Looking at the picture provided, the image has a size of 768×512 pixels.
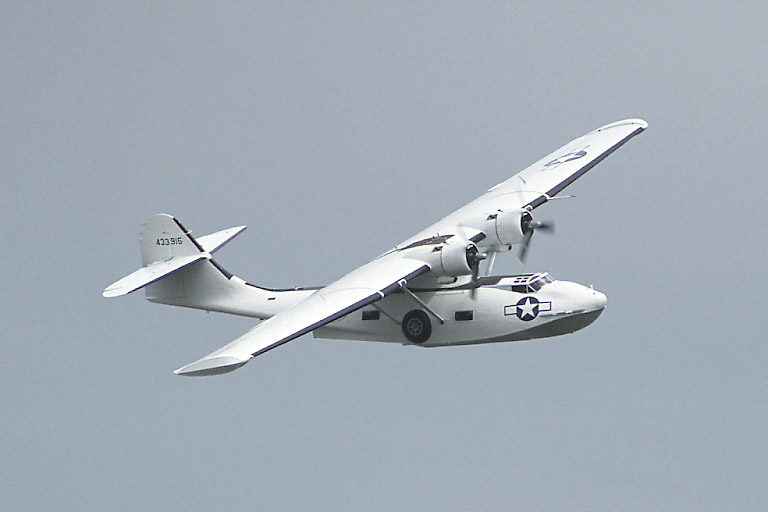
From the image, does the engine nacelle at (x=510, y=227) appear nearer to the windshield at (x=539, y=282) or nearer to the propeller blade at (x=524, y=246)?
the propeller blade at (x=524, y=246)

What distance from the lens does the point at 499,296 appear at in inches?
1240

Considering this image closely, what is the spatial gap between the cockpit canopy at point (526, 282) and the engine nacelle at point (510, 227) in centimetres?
132

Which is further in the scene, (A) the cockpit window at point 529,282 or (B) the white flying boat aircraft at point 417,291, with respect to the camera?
(A) the cockpit window at point 529,282

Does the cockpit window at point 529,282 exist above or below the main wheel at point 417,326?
above

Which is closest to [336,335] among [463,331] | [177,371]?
[463,331]

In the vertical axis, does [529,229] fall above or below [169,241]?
below

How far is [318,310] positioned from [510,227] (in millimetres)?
6572

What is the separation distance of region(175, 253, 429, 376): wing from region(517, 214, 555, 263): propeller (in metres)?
3.08

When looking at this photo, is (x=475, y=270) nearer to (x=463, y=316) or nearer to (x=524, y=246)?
(x=463, y=316)

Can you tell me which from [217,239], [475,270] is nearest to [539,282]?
[475,270]

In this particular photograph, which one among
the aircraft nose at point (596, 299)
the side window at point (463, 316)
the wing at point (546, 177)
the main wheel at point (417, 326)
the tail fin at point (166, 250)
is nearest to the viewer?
the aircraft nose at point (596, 299)

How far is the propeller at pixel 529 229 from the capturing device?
32.5 metres

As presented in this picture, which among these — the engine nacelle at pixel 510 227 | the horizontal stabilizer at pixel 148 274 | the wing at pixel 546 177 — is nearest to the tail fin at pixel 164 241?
the horizontal stabilizer at pixel 148 274

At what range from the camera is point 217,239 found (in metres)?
37.1
